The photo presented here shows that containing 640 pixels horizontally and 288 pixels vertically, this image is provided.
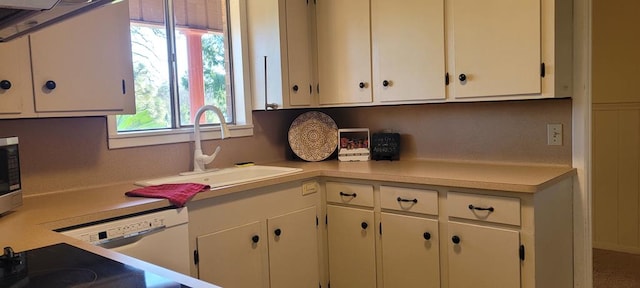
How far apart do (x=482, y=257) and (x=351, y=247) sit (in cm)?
74

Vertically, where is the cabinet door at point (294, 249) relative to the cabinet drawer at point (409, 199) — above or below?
below

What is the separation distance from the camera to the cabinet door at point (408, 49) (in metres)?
2.58

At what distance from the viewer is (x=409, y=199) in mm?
2420

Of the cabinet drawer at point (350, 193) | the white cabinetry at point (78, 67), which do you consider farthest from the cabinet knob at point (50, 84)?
the cabinet drawer at point (350, 193)

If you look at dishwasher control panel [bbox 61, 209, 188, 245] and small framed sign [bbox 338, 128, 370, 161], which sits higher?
small framed sign [bbox 338, 128, 370, 161]

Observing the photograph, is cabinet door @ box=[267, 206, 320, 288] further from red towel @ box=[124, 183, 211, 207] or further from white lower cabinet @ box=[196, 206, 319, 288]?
red towel @ box=[124, 183, 211, 207]

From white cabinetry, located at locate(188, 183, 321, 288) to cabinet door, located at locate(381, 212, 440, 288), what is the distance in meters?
0.43

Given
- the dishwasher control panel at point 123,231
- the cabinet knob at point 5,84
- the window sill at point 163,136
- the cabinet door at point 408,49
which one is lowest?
the dishwasher control panel at point 123,231

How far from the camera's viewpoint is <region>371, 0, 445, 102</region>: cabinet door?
8.48ft

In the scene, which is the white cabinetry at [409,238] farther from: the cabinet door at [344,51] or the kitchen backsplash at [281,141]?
the cabinet door at [344,51]

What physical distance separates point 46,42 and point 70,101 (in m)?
0.24

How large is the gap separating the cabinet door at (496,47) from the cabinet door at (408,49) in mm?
101

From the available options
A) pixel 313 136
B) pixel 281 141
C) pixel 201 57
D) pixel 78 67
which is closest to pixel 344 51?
pixel 313 136

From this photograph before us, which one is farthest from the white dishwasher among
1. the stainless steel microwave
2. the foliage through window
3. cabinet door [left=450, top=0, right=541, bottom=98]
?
cabinet door [left=450, top=0, right=541, bottom=98]
